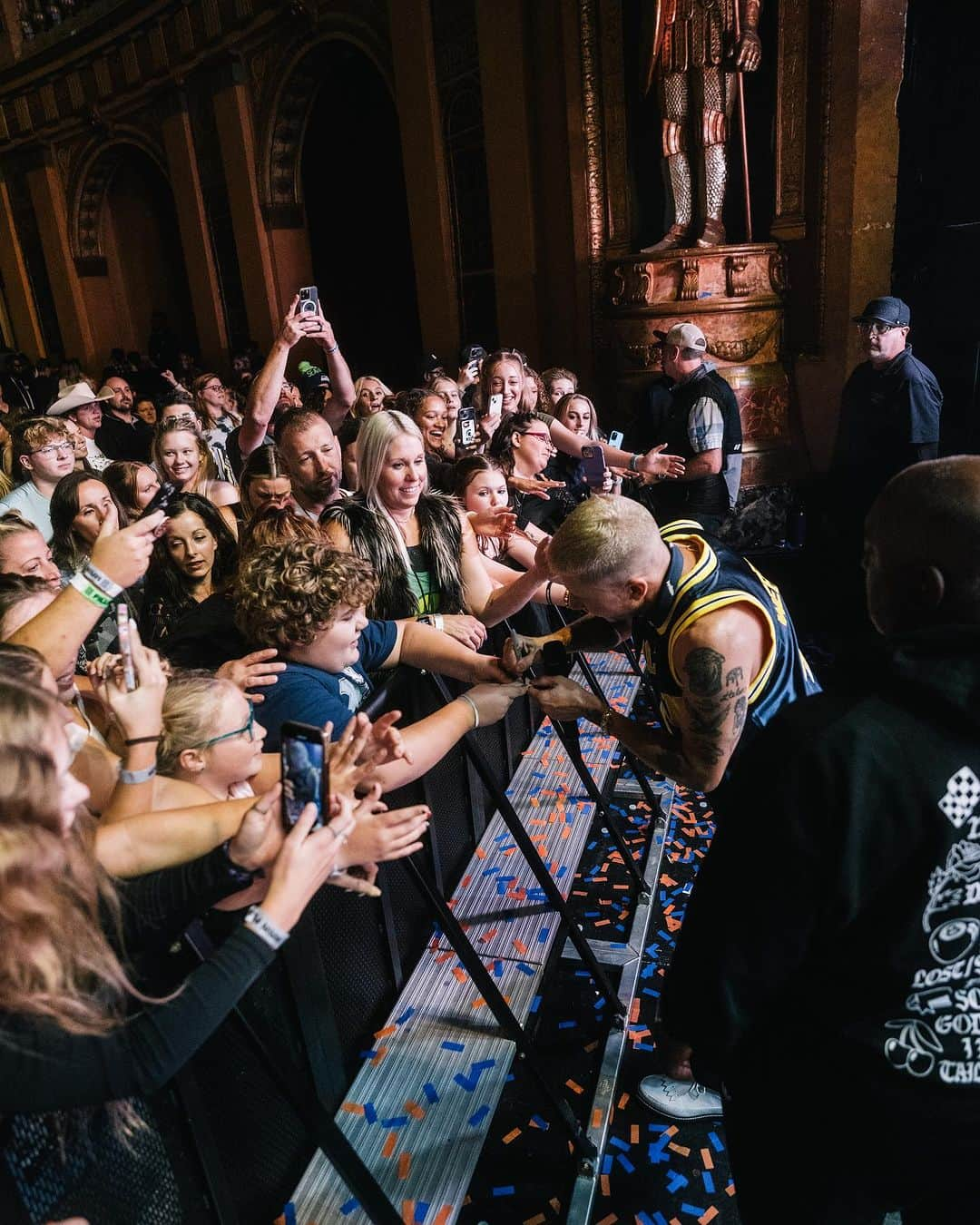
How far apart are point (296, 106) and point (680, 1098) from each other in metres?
14.3

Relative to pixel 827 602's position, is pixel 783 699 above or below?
above

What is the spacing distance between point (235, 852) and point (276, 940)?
21cm

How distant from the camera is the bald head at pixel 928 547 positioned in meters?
1.38

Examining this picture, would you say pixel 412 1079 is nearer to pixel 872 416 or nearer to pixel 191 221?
pixel 872 416

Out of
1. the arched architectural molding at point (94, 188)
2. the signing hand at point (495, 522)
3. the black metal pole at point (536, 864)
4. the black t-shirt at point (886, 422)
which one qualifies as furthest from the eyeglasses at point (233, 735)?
the arched architectural molding at point (94, 188)

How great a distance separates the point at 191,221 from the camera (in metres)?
14.9

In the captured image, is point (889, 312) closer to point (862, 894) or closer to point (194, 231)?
point (862, 894)

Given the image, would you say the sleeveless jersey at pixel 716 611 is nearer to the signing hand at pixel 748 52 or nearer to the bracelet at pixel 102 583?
the bracelet at pixel 102 583

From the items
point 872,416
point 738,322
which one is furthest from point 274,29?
point 872,416

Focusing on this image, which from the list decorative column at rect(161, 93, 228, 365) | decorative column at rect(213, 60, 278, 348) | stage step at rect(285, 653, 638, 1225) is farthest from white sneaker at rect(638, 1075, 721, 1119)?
decorative column at rect(161, 93, 228, 365)

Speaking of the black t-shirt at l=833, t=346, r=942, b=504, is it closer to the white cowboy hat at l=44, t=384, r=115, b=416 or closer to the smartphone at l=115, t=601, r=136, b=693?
the smartphone at l=115, t=601, r=136, b=693

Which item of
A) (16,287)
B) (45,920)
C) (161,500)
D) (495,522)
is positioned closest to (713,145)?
(495,522)

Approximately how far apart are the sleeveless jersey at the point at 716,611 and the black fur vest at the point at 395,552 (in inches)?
47.9

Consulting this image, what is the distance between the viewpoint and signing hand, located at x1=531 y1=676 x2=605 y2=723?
2.66 metres
